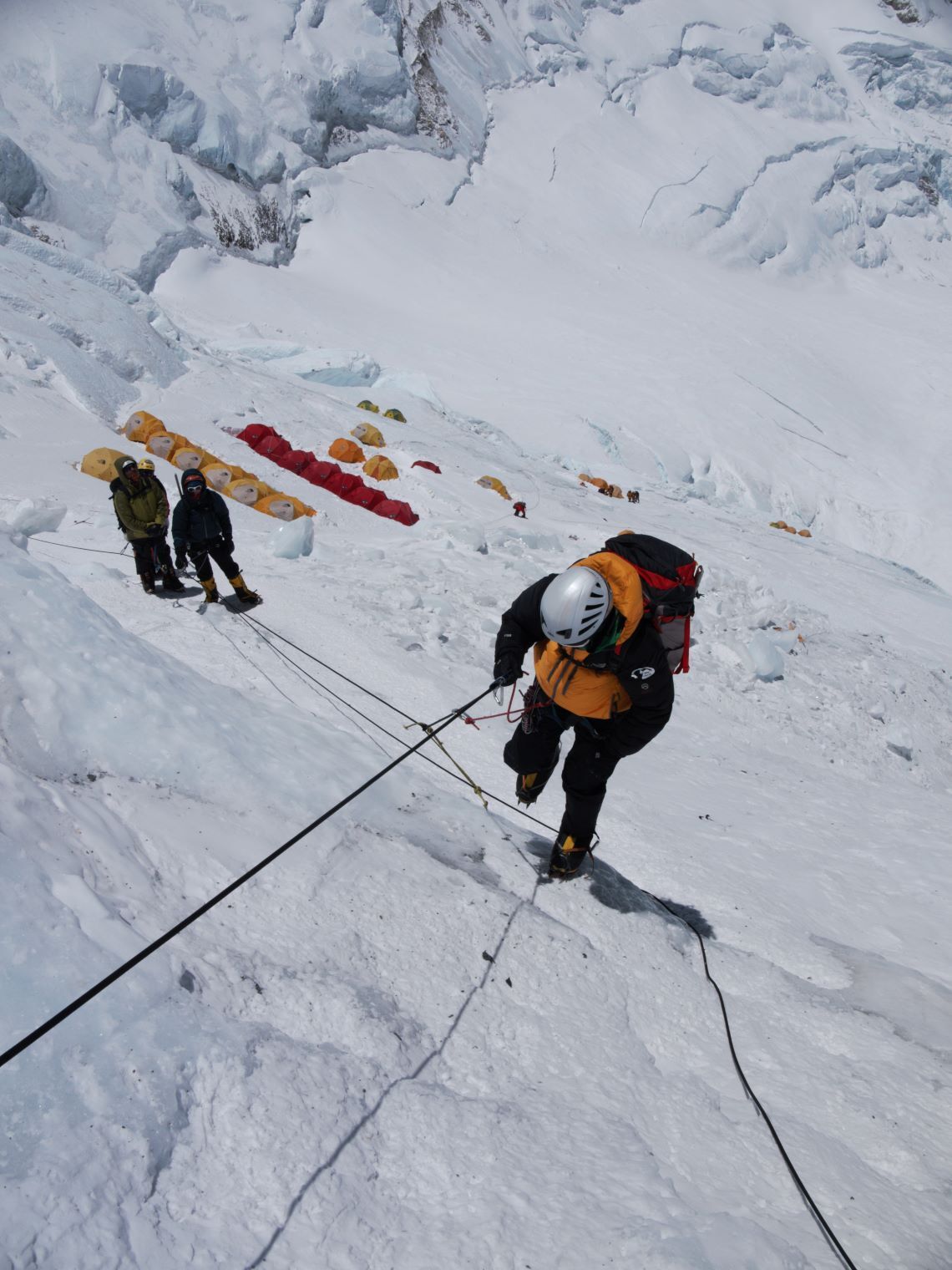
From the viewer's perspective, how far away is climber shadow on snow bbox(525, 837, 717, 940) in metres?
3.20

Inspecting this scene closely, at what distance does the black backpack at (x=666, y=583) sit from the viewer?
9.51 feet

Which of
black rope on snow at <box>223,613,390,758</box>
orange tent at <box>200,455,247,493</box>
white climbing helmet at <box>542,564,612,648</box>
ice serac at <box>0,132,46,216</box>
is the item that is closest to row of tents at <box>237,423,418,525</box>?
orange tent at <box>200,455,247,493</box>

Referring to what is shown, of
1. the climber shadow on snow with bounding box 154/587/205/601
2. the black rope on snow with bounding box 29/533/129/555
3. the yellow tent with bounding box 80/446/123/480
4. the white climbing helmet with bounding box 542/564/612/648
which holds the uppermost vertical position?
the white climbing helmet with bounding box 542/564/612/648

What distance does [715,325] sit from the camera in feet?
126

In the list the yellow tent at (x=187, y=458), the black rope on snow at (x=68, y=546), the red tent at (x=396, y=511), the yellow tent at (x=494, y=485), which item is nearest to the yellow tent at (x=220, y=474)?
the yellow tent at (x=187, y=458)

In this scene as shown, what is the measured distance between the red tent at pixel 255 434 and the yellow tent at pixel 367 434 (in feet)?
7.28

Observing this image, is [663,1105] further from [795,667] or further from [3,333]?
[3,333]

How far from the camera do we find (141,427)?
459 inches

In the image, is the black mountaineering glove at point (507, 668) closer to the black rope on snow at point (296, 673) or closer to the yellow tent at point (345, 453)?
the black rope on snow at point (296, 673)

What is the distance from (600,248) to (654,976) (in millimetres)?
46342

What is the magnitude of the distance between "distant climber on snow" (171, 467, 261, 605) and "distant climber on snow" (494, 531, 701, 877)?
3635 mm

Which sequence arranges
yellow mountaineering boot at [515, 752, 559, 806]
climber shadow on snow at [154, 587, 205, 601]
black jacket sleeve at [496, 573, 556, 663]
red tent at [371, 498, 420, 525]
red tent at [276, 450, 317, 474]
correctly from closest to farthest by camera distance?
black jacket sleeve at [496, 573, 556, 663] < yellow mountaineering boot at [515, 752, 559, 806] < climber shadow on snow at [154, 587, 205, 601] < red tent at [371, 498, 420, 525] < red tent at [276, 450, 317, 474]

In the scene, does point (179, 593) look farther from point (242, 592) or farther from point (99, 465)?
point (99, 465)

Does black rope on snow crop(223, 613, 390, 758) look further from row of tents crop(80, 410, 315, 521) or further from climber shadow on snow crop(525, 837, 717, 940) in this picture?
row of tents crop(80, 410, 315, 521)
